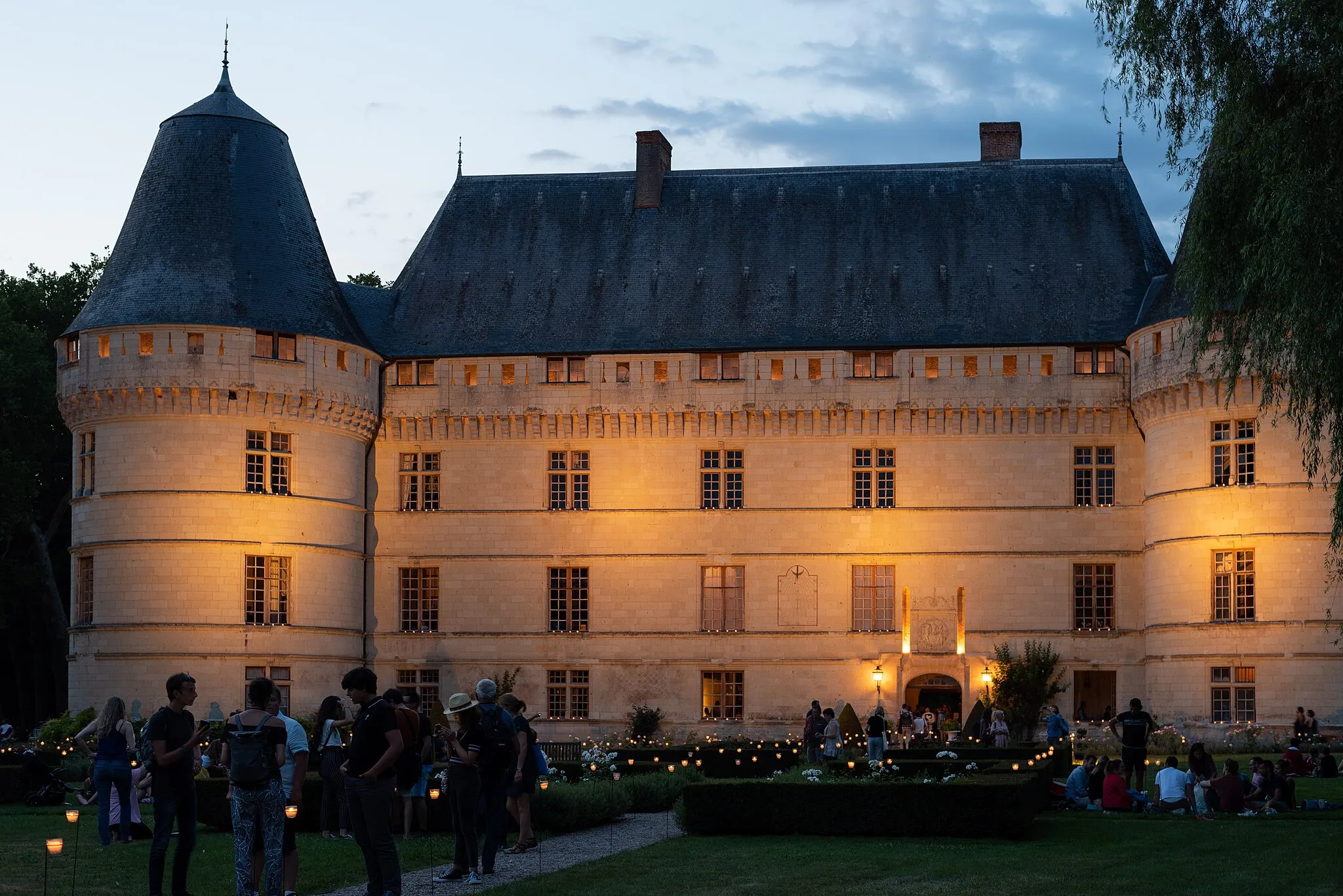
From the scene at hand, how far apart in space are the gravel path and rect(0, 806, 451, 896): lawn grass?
385 millimetres

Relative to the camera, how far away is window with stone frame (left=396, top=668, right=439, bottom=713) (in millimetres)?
41281

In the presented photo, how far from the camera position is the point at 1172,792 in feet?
69.9

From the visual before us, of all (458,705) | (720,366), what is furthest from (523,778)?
(720,366)

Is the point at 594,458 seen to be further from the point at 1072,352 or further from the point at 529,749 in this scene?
the point at 529,749

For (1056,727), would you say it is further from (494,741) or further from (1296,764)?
(494,741)

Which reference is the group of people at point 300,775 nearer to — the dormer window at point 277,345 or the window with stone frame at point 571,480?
the dormer window at point 277,345

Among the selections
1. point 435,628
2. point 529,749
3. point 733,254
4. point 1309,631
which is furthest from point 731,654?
point 529,749

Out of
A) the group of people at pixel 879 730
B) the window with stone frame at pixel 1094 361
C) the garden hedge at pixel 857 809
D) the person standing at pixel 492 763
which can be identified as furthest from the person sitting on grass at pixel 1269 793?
the window with stone frame at pixel 1094 361

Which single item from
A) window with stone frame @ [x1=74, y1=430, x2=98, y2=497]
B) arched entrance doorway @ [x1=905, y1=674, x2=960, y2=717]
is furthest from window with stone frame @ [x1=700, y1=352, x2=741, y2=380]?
window with stone frame @ [x1=74, y1=430, x2=98, y2=497]

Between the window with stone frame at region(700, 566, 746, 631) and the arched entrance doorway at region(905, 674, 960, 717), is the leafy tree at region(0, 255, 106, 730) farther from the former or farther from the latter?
the arched entrance doorway at region(905, 674, 960, 717)

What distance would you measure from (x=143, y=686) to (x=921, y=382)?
1750 centimetres

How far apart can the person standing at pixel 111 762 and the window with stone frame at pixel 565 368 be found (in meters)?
24.1

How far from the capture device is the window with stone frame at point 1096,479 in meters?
40.0

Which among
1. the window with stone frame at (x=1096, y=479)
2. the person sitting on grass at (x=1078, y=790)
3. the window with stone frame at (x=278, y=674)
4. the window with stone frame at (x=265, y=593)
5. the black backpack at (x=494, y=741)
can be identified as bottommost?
the person sitting on grass at (x=1078, y=790)
